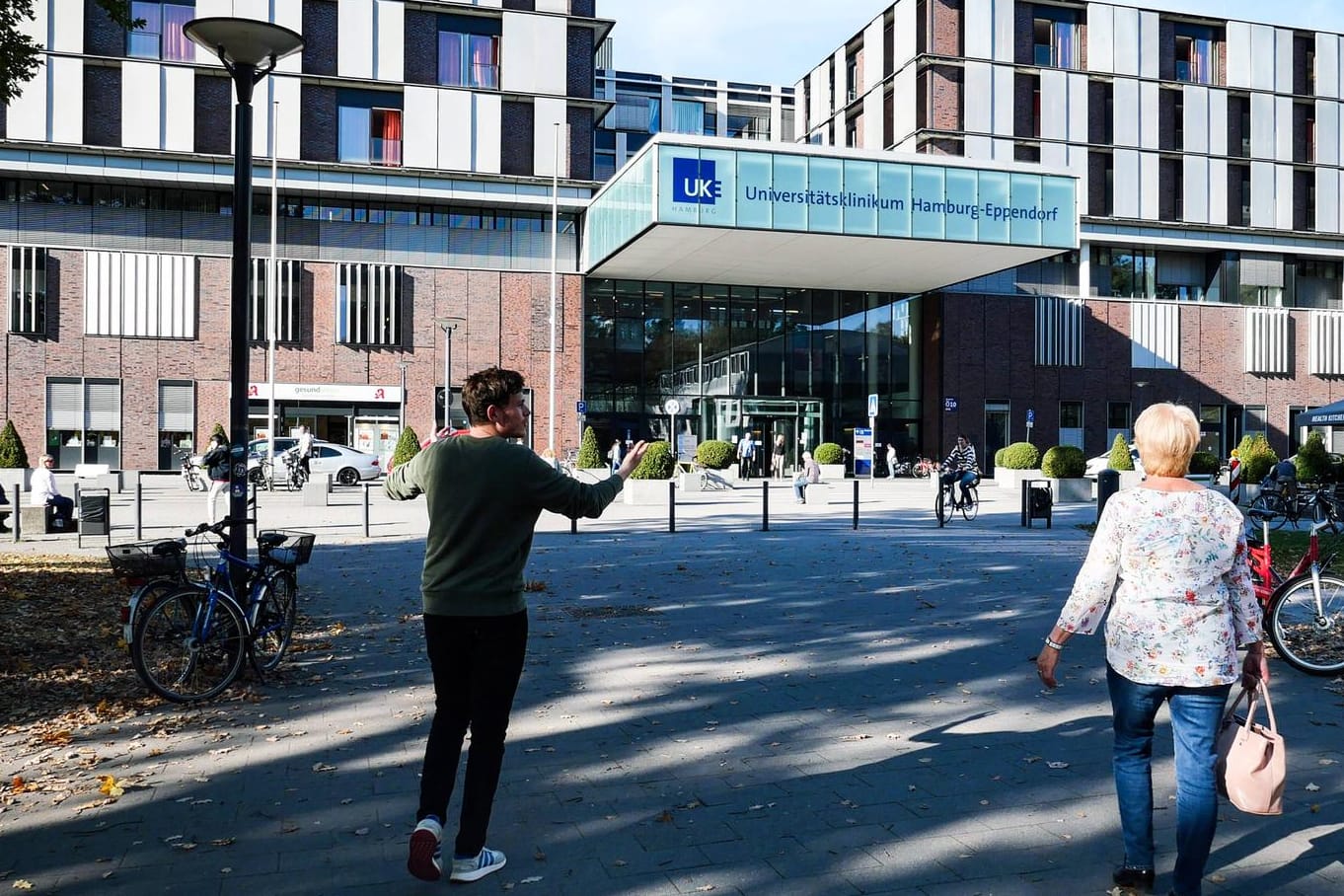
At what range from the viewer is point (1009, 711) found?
6.39 meters

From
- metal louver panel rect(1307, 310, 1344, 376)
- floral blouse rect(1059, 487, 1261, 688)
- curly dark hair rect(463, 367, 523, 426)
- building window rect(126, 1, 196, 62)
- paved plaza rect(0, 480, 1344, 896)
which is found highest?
building window rect(126, 1, 196, 62)

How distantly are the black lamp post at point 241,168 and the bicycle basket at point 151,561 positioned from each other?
802 millimetres

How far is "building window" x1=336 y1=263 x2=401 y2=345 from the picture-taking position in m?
41.0

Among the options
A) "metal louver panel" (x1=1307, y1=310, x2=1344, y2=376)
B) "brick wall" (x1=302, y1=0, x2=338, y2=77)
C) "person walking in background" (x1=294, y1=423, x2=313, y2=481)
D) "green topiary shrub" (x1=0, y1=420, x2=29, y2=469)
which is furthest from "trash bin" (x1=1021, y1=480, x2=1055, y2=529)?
"metal louver panel" (x1=1307, y1=310, x2=1344, y2=376)

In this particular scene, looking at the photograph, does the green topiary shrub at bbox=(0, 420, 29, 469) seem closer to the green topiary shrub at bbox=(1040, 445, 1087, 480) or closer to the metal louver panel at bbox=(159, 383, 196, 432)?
the metal louver panel at bbox=(159, 383, 196, 432)

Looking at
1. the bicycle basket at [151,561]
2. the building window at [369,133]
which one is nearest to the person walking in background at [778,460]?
the building window at [369,133]

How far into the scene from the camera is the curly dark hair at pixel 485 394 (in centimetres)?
397

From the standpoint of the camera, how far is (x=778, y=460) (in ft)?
140

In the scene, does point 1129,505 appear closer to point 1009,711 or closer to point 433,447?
point 433,447

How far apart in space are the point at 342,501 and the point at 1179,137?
4051 centimetres

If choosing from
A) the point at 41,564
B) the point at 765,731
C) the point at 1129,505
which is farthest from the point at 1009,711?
the point at 41,564

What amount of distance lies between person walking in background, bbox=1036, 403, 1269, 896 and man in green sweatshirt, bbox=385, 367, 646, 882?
1.74 m

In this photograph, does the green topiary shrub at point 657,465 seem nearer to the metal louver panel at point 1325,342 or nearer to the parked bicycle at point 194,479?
the parked bicycle at point 194,479

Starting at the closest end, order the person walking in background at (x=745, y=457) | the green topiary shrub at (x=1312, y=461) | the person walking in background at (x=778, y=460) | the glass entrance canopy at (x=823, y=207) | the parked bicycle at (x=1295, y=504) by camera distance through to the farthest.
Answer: the parked bicycle at (x=1295, y=504)
the green topiary shrub at (x=1312, y=461)
the glass entrance canopy at (x=823, y=207)
the person walking in background at (x=745, y=457)
the person walking in background at (x=778, y=460)
